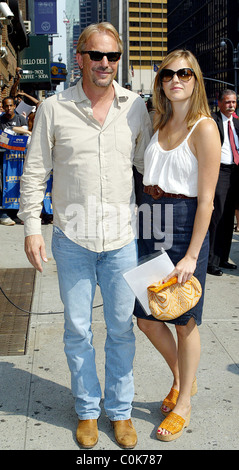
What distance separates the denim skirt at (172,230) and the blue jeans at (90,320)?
0.39ft

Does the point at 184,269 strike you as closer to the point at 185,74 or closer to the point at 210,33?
the point at 185,74

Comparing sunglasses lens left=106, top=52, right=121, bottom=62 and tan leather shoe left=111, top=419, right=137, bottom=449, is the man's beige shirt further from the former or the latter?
tan leather shoe left=111, top=419, right=137, bottom=449

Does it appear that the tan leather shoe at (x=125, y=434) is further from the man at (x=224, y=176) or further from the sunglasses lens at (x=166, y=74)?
the man at (x=224, y=176)

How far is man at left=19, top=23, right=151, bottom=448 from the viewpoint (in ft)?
9.66

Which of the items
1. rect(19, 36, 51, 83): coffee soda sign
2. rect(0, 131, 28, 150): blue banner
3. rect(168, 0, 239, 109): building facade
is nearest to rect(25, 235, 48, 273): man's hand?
rect(0, 131, 28, 150): blue banner

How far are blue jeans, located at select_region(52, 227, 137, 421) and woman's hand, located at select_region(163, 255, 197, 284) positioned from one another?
0.84ft

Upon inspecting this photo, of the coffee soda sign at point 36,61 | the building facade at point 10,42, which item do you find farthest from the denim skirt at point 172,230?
the coffee soda sign at point 36,61

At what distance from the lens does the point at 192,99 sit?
2.98 m

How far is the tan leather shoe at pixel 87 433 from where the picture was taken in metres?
3.03

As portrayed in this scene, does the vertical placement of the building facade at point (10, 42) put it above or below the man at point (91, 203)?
above

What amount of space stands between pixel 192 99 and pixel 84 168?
0.65 metres

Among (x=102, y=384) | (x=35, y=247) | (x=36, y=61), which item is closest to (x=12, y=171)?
(x=102, y=384)

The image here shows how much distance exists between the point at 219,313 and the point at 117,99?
273cm

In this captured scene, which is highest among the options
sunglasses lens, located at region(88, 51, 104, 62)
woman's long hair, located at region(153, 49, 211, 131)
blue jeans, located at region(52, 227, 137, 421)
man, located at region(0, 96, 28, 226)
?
man, located at region(0, 96, 28, 226)
